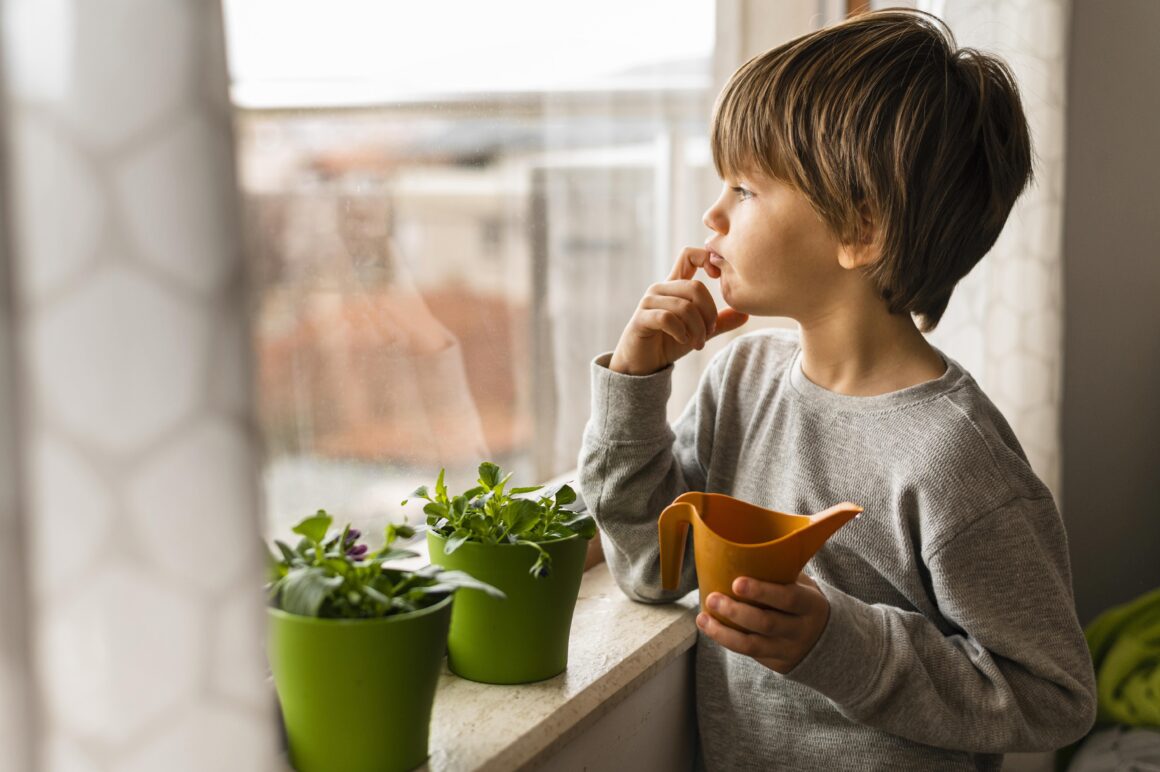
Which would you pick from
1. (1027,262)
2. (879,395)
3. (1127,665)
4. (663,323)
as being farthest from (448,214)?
(1127,665)

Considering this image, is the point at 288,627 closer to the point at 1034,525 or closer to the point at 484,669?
the point at 484,669

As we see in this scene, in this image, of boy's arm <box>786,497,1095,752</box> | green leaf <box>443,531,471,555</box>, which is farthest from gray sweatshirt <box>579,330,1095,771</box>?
green leaf <box>443,531,471,555</box>

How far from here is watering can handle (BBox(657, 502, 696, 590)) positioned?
0.88m

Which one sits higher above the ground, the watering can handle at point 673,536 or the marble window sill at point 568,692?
the watering can handle at point 673,536

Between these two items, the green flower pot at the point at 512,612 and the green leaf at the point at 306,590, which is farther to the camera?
the green flower pot at the point at 512,612

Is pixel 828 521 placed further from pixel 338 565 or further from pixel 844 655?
pixel 338 565

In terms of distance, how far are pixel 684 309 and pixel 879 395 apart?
0.22m

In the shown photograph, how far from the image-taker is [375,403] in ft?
3.41

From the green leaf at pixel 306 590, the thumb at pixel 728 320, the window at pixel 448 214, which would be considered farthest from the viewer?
the thumb at pixel 728 320

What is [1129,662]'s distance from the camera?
4.86ft

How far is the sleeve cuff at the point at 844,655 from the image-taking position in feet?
2.92

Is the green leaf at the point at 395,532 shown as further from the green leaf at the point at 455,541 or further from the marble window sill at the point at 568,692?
the marble window sill at the point at 568,692

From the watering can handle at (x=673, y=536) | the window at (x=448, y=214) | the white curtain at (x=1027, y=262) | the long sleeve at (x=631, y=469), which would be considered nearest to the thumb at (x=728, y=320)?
the long sleeve at (x=631, y=469)

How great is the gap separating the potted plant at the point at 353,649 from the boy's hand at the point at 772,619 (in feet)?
0.64
